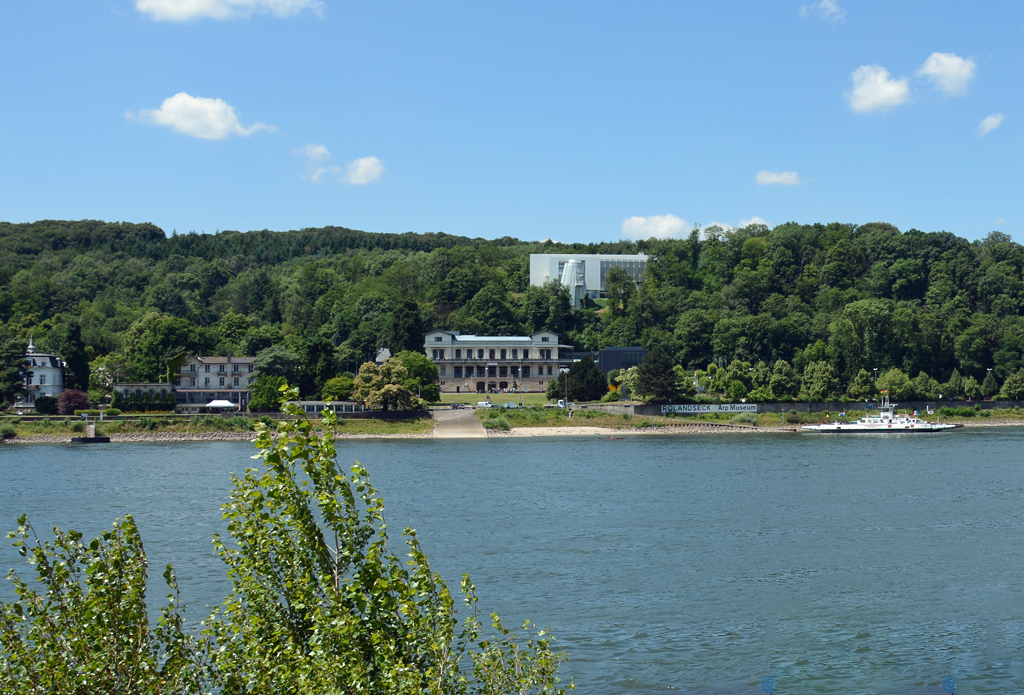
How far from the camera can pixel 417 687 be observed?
9.39 metres

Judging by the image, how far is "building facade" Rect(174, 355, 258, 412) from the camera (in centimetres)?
8194

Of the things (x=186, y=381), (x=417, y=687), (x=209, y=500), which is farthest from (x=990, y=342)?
Answer: (x=417, y=687)

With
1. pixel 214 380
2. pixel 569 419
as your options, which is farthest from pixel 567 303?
pixel 214 380

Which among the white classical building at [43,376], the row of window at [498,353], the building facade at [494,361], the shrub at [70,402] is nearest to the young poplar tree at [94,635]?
the shrub at [70,402]

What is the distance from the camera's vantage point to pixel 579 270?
5059 inches

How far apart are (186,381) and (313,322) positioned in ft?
81.5

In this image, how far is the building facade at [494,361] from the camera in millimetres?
102312

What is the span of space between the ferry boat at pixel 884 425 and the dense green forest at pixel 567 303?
6.83 metres

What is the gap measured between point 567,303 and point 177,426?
185 ft

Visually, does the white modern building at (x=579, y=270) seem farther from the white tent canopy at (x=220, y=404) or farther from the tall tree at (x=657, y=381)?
the white tent canopy at (x=220, y=404)

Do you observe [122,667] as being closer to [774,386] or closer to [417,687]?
[417,687]

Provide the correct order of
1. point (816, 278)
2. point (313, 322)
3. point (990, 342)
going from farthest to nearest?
point (816, 278)
point (313, 322)
point (990, 342)

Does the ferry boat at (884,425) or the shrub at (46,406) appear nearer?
the shrub at (46,406)

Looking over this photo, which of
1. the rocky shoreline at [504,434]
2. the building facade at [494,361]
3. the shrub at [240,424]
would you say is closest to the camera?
the rocky shoreline at [504,434]
